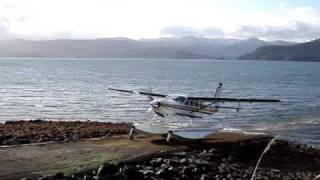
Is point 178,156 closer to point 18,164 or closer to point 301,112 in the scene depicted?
point 18,164

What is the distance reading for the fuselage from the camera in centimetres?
2683

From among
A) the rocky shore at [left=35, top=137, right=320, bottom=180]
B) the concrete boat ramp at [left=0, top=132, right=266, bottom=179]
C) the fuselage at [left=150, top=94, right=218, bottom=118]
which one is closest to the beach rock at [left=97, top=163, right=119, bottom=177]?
the rocky shore at [left=35, top=137, right=320, bottom=180]

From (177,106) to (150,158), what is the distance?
826 centimetres

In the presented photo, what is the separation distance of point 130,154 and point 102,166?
2978mm

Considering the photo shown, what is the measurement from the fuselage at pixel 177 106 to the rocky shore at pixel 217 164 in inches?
153

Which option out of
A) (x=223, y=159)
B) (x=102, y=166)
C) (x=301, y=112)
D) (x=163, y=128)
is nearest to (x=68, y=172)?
(x=102, y=166)

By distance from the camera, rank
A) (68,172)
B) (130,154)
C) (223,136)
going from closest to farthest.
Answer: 1. (68,172)
2. (130,154)
3. (223,136)

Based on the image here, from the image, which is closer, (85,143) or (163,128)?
(85,143)

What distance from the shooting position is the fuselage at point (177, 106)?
26828mm

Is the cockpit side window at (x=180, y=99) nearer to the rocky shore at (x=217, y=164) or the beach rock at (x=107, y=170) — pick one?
the rocky shore at (x=217, y=164)

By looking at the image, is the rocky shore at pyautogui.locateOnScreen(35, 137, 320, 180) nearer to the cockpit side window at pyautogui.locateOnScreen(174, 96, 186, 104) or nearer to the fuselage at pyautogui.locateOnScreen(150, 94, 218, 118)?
the fuselage at pyautogui.locateOnScreen(150, 94, 218, 118)

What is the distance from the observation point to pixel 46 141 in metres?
22.2

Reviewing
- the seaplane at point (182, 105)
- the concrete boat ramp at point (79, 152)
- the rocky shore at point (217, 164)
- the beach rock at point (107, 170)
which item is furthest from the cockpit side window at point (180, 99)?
the beach rock at point (107, 170)

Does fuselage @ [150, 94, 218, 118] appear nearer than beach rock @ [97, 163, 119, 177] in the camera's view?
No
